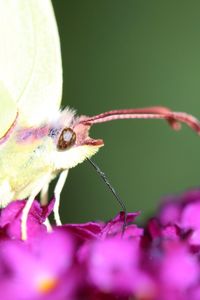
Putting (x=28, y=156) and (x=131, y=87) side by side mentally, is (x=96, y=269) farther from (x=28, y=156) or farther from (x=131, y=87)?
(x=131, y=87)

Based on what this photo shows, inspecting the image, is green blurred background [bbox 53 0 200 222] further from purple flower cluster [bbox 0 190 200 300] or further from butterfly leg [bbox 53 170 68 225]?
purple flower cluster [bbox 0 190 200 300]

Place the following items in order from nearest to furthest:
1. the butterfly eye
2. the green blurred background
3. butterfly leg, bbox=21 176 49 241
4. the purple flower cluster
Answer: the purple flower cluster, butterfly leg, bbox=21 176 49 241, the butterfly eye, the green blurred background

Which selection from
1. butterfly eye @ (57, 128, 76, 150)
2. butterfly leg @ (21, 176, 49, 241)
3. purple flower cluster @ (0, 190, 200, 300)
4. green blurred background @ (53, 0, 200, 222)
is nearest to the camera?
purple flower cluster @ (0, 190, 200, 300)

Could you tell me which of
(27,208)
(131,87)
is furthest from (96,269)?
(131,87)

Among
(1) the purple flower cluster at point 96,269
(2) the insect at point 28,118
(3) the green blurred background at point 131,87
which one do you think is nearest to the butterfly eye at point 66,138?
(2) the insect at point 28,118

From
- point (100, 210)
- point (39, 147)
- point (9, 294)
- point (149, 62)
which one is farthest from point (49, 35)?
point (149, 62)

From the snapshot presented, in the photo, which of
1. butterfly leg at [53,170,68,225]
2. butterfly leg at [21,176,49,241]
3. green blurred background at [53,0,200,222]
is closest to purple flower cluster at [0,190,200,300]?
butterfly leg at [21,176,49,241]

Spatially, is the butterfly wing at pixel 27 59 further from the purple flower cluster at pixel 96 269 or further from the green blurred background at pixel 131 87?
the green blurred background at pixel 131 87
